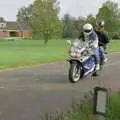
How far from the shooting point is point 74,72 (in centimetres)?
1375

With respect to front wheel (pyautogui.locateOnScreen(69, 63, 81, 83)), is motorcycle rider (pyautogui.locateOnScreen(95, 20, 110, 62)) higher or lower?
higher

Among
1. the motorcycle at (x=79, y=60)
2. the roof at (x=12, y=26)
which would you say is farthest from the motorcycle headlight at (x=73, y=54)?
the roof at (x=12, y=26)

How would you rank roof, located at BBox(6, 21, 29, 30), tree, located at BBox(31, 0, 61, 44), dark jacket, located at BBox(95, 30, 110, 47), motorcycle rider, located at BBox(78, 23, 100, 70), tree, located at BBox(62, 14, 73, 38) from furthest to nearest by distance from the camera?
roof, located at BBox(6, 21, 29, 30), tree, located at BBox(62, 14, 73, 38), tree, located at BBox(31, 0, 61, 44), dark jacket, located at BBox(95, 30, 110, 47), motorcycle rider, located at BBox(78, 23, 100, 70)

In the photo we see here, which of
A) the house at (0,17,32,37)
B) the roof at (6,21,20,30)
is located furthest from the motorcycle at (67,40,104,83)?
the roof at (6,21,20,30)

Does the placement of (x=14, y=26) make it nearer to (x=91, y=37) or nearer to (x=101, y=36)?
(x=101, y=36)

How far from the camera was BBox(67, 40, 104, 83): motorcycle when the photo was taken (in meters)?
13.7

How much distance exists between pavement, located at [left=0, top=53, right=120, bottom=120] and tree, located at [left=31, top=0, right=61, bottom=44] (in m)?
42.7

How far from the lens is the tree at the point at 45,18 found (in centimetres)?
5866

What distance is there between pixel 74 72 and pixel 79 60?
1.23 feet

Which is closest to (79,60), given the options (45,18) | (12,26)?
(45,18)

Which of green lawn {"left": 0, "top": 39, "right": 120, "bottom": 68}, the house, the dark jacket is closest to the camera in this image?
the dark jacket

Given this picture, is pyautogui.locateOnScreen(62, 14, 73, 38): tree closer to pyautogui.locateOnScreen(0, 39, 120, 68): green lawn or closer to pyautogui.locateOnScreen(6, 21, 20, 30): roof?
pyautogui.locateOnScreen(6, 21, 20, 30): roof

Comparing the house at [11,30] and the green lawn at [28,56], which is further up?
the green lawn at [28,56]

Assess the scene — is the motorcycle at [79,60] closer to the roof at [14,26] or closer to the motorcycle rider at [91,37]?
the motorcycle rider at [91,37]
